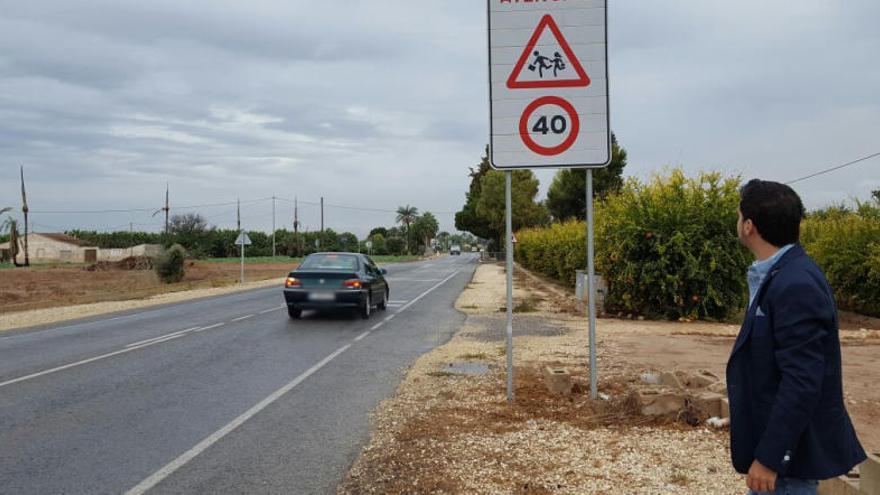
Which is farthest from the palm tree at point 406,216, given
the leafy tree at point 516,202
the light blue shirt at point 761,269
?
the light blue shirt at point 761,269

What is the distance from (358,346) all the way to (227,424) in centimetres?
519

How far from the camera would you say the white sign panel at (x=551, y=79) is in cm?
688

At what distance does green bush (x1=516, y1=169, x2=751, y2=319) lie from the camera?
15.1 m

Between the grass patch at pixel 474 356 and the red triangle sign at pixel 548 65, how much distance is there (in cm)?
456

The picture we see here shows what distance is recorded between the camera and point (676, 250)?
15.1 metres

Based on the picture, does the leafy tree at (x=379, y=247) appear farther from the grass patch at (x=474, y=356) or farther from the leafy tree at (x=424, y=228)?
the grass patch at (x=474, y=356)

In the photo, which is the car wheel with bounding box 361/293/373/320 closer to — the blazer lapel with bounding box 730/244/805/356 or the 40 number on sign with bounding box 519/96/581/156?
the 40 number on sign with bounding box 519/96/581/156

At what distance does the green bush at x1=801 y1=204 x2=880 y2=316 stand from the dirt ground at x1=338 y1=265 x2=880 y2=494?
5.24 m

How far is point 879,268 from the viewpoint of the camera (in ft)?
47.5

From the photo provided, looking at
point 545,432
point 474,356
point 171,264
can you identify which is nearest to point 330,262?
point 474,356

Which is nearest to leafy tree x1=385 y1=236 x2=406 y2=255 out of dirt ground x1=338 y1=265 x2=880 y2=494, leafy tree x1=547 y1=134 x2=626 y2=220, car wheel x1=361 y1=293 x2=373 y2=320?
leafy tree x1=547 y1=134 x2=626 y2=220

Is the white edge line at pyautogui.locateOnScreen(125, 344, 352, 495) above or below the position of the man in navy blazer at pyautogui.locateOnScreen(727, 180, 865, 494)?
below

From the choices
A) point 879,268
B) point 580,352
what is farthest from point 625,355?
point 879,268

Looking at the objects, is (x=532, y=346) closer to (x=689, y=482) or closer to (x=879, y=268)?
(x=689, y=482)
